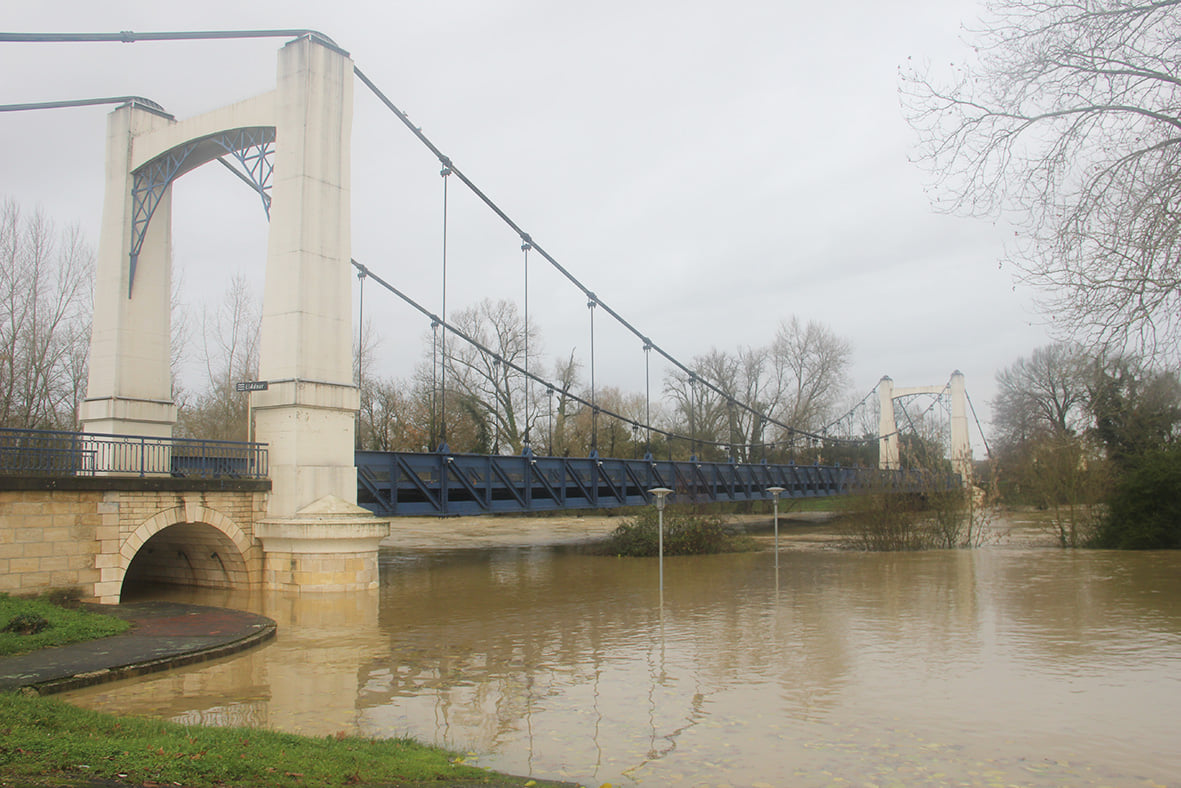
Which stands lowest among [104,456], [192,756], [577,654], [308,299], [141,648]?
[577,654]

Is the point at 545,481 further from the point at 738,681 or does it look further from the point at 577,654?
the point at 738,681

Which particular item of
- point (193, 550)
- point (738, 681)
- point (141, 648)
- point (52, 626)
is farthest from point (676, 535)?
point (52, 626)

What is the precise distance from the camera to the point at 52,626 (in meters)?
10.7

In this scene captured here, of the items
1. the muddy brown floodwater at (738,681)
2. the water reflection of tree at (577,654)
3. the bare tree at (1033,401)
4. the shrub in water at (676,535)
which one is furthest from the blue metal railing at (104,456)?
the bare tree at (1033,401)

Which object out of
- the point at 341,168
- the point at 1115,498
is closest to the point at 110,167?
the point at 341,168

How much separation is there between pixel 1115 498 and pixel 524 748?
26731 mm

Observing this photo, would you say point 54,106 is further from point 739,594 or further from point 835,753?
point 835,753

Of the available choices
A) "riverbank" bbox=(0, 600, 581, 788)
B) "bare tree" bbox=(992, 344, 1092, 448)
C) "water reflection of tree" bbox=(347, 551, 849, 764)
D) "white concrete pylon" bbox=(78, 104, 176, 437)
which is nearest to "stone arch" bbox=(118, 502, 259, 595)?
"white concrete pylon" bbox=(78, 104, 176, 437)

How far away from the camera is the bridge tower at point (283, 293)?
687 inches

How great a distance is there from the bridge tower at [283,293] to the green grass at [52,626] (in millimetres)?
5190

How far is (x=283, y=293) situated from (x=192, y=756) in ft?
45.6

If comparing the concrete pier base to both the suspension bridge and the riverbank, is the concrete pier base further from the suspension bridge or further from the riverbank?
the riverbank

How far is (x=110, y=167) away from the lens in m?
20.3

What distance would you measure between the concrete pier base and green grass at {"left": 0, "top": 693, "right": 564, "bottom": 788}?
1050cm
